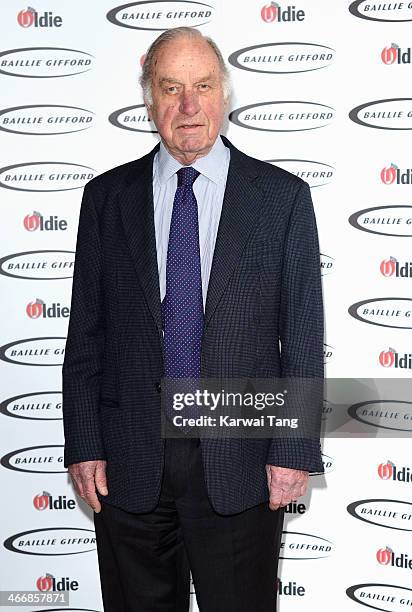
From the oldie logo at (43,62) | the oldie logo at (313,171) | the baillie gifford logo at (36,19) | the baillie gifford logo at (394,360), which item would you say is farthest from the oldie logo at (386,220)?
the baillie gifford logo at (36,19)

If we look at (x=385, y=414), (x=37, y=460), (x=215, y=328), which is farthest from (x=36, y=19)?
(x=385, y=414)

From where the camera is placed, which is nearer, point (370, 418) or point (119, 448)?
point (119, 448)

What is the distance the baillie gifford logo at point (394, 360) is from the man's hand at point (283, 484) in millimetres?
783

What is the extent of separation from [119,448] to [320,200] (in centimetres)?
105

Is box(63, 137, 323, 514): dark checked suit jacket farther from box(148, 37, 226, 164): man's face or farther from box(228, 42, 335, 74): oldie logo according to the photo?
box(228, 42, 335, 74): oldie logo

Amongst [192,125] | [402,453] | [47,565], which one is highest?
[192,125]

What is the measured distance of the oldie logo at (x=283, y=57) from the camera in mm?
2344

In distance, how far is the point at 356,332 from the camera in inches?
95.7

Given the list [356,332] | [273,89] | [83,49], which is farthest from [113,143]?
[356,332]

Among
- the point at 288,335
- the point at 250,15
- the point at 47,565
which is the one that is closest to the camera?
the point at 288,335

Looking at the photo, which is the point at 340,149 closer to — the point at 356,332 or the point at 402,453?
the point at 356,332

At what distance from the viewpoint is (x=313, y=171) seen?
94.2 inches

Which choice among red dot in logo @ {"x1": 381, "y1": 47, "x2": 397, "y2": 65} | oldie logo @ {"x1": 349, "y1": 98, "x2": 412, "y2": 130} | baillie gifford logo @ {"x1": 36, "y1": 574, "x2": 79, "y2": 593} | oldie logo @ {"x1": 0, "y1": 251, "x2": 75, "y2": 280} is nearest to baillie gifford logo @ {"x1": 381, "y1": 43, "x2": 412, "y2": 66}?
red dot in logo @ {"x1": 381, "y1": 47, "x2": 397, "y2": 65}

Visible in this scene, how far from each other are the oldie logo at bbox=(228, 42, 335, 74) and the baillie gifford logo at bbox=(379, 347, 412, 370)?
2.91 feet
